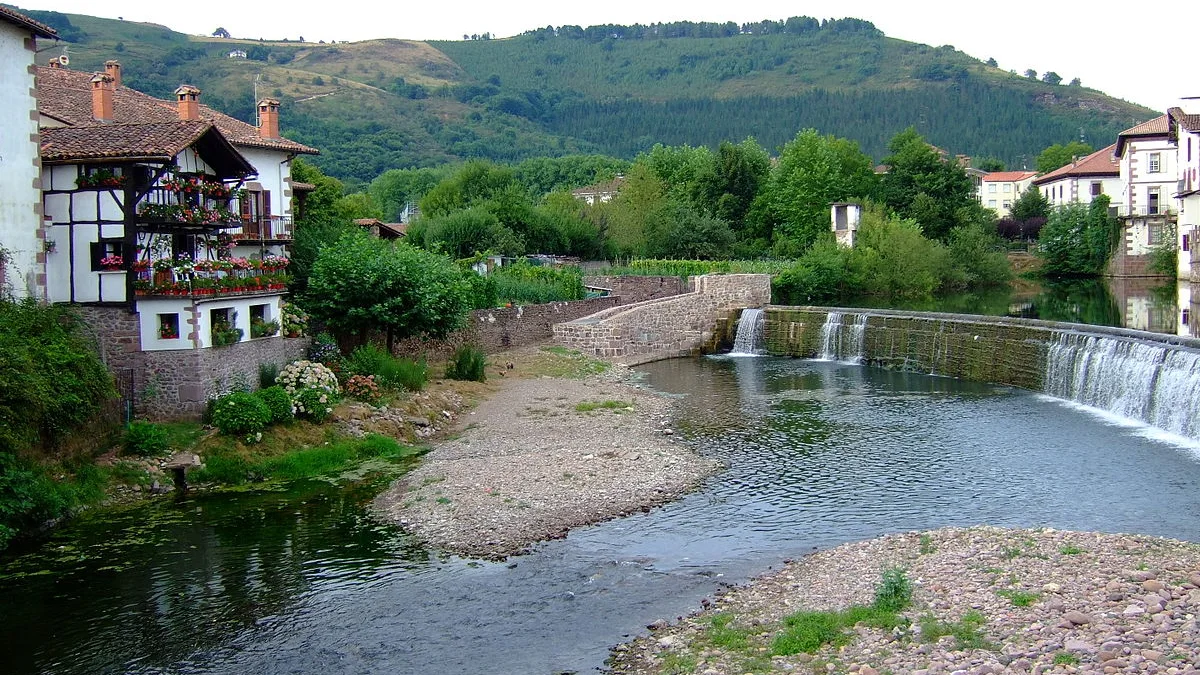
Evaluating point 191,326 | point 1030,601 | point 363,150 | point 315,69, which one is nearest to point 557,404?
point 191,326

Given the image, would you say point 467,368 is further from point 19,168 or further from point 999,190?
point 999,190

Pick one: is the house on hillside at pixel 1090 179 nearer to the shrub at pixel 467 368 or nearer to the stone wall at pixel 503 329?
the stone wall at pixel 503 329

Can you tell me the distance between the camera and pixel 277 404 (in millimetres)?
23484

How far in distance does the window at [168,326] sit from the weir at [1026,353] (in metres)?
23.5

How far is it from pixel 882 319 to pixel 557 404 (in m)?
15.5

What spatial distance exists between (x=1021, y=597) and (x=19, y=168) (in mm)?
21730

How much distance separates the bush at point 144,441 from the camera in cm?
2158

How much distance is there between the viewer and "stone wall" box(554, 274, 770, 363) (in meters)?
40.8

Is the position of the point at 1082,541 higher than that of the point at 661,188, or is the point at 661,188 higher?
the point at 661,188

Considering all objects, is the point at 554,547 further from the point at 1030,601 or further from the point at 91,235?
the point at 91,235

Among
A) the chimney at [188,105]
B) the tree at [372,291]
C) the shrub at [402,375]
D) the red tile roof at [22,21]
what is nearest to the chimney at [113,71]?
the chimney at [188,105]

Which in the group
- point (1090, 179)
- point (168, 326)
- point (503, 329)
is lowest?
point (503, 329)

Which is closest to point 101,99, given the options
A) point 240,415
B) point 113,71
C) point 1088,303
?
point 113,71

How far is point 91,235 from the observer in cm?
2366
